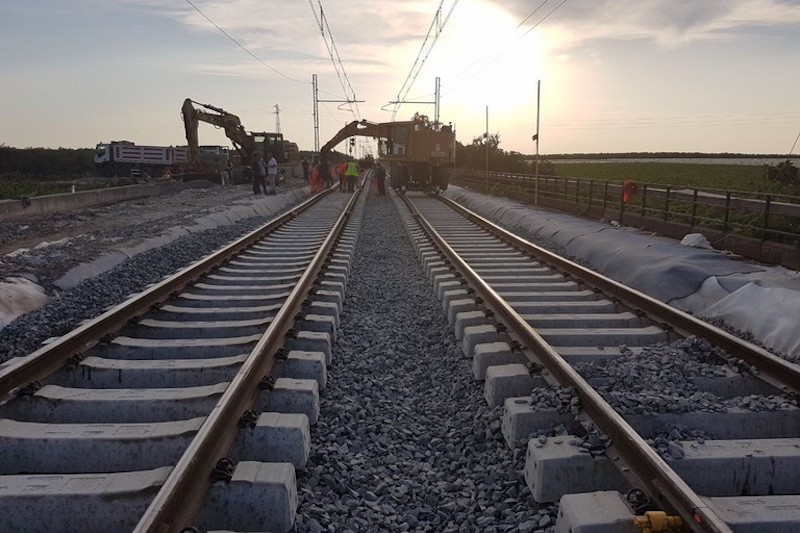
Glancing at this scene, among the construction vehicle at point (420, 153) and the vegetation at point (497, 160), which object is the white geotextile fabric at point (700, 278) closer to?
the construction vehicle at point (420, 153)

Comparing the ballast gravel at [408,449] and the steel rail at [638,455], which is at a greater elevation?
the steel rail at [638,455]

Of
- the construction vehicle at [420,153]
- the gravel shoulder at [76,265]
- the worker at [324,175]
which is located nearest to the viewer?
the gravel shoulder at [76,265]

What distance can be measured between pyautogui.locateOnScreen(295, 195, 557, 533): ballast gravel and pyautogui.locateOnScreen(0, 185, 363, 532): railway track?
9.8 inches

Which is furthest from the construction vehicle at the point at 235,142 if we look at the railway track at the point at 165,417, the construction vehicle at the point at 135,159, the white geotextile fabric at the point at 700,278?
the railway track at the point at 165,417

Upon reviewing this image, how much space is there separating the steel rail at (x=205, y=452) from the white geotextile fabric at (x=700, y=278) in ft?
16.5

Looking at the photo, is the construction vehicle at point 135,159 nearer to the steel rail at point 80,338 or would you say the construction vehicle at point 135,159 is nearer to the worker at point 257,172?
the worker at point 257,172

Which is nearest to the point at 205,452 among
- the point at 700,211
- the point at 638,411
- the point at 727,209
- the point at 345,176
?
the point at 638,411

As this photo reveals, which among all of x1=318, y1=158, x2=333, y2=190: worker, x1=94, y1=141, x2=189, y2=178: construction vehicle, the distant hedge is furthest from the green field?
the distant hedge

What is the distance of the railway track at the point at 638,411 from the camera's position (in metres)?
3.28

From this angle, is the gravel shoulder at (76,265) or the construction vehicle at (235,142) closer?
the gravel shoulder at (76,265)

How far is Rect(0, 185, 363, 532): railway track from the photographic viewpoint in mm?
3301

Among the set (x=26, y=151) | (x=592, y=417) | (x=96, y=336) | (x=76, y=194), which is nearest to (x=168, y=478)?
(x=592, y=417)

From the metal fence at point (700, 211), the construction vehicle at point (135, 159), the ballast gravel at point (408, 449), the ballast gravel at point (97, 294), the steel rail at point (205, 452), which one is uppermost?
the construction vehicle at point (135, 159)

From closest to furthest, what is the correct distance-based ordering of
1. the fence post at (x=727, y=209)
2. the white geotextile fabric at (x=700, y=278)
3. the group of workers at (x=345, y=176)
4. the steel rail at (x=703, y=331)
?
the steel rail at (x=703, y=331) < the white geotextile fabric at (x=700, y=278) < the fence post at (x=727, y=209) < the group of workers at (x=345, y=176)
